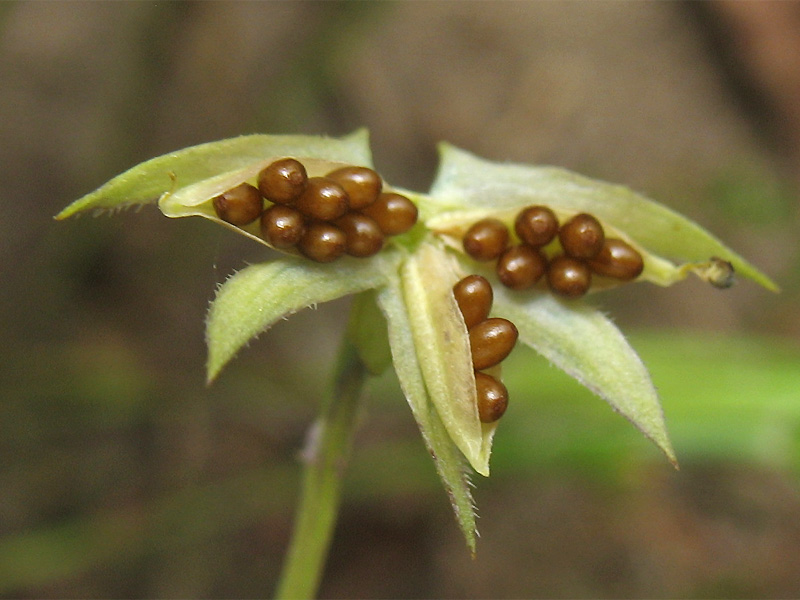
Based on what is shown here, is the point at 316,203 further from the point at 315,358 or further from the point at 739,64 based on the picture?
the point at 739,64

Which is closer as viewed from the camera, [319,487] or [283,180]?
[283,180]

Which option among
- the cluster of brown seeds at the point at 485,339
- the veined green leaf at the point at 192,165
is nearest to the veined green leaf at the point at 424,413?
the cluster of brown seeds at the point at 485,339

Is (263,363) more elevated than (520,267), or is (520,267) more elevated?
(520,267)

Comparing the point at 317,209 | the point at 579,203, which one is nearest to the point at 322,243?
the point at 317,209

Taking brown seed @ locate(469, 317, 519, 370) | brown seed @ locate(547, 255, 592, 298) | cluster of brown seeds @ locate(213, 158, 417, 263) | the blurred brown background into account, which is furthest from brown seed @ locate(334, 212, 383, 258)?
the blurred brown background

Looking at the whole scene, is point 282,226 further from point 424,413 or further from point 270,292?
point 424,413

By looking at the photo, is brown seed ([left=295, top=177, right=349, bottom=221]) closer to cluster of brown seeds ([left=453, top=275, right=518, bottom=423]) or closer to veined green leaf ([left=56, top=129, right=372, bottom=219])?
veined green leaf ([left=56, top=129, right=372, bottom=219])

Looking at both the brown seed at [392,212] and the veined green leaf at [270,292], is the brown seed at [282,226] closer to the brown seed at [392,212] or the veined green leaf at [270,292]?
the veined green leaf at [270,292]
